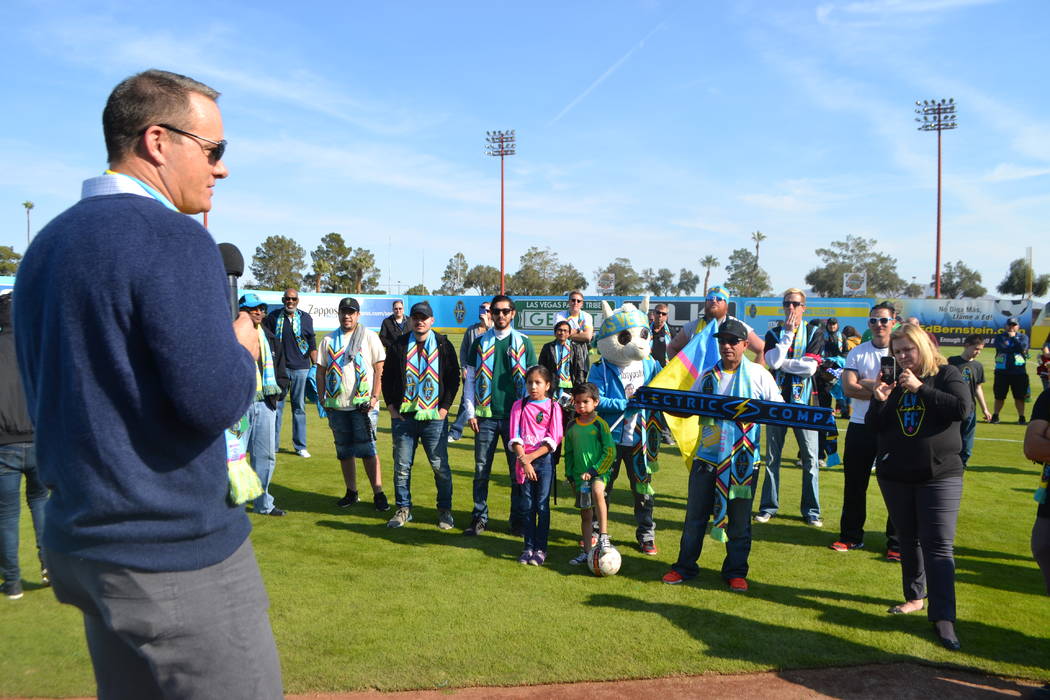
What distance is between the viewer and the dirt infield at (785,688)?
3.76 metres

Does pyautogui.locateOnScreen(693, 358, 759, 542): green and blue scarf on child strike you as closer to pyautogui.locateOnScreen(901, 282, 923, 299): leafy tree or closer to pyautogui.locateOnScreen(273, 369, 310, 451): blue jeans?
pyautogui.locateOnScreen(273, 369, 310, 451): blue jeans

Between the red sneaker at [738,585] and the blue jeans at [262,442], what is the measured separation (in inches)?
174

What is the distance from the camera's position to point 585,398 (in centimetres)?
573

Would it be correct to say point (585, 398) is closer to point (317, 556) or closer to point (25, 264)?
point (317, 556)

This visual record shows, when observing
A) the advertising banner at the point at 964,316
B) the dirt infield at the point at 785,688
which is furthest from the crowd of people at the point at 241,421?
the advertising banner at the point at 964,316

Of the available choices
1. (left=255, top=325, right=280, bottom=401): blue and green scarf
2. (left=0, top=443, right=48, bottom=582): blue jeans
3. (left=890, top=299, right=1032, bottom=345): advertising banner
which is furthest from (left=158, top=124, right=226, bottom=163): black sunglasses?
(left=890, top=299, right=1032, bottom=345): advertising banner

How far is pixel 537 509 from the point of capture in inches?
230

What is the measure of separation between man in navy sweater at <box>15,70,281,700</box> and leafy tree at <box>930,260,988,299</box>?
95.8 metres

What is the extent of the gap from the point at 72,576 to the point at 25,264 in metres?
0.70

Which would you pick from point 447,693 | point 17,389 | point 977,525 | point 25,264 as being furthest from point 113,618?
point 977,525

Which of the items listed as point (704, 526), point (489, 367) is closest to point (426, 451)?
point (489, 367)

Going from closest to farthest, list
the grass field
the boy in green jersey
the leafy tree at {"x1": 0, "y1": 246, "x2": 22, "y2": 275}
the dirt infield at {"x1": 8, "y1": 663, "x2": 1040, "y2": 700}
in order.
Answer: the dirt infield at {"x1": 8, "y1": 663, "x2": 1040, "y2": 700} < the grass field < the boy in green jersey < the leafy tree at {"x1": 0, "y1": 246, "x2": 22, "y2": 275}

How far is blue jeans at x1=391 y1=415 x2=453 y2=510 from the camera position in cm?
680

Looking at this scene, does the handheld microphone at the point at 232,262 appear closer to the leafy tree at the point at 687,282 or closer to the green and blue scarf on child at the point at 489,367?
the green and blue scarf on child at the point at 489,367
